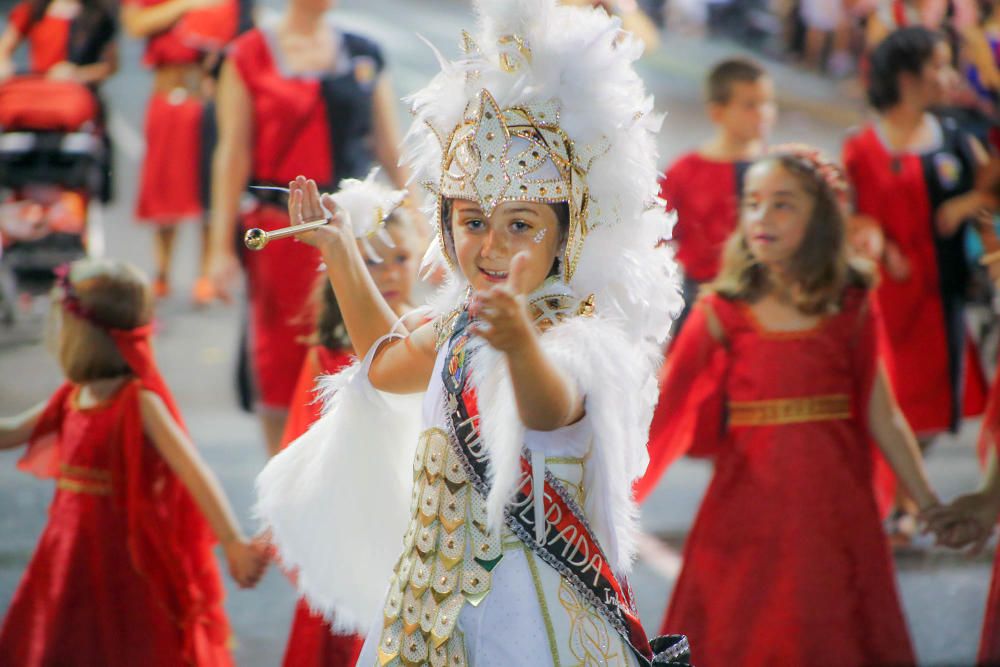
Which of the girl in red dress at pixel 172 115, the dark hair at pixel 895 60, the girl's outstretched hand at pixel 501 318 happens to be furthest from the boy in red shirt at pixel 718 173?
the girl's outstretched hand at pixel 501 318

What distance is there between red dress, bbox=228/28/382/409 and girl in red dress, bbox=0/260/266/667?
1.45 metres

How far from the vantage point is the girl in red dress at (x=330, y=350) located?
397 cm

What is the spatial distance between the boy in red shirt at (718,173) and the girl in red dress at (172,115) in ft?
12.1

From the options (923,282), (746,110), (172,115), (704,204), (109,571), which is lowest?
(109,571)

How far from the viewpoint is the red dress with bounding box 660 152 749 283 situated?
6.46 meters

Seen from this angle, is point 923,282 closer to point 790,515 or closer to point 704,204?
point 704,204

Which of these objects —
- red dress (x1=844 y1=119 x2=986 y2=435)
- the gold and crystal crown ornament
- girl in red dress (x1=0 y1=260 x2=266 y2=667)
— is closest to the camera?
the gold and crystal crown ornament

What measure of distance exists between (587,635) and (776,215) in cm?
210

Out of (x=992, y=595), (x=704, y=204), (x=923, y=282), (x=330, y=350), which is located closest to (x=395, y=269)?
(x=330, y=350)

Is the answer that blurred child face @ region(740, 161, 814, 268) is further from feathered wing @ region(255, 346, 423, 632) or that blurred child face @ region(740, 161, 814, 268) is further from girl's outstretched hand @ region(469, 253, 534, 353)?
girl's outstretched hand @ region(469, 253, 534, 353)

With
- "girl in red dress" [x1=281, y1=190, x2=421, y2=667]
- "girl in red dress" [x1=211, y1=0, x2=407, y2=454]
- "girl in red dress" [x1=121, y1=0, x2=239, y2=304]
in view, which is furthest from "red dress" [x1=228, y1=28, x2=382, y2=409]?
"girl in red dress" [x1=121, y1=0, x2=239, y2=304]

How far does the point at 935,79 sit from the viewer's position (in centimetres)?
650

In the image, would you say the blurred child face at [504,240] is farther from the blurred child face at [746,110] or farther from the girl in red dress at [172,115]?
the girl in red dress at [172,115]

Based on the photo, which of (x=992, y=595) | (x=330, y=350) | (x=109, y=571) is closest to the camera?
(x=992, y=595)
